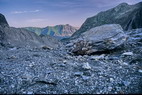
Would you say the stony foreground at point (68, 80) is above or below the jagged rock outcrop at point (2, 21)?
below

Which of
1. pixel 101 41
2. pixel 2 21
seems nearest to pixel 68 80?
pixel 101 41

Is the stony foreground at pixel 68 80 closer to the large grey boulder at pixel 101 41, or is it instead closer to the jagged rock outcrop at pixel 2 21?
the large grey boulder at pixel 101 41

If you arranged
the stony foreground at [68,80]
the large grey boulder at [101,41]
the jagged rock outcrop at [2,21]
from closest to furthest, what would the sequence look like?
the stony foreground at [68,80]
the large grey boulder at [101,41]
the jagged rock outcrop at [2,21]

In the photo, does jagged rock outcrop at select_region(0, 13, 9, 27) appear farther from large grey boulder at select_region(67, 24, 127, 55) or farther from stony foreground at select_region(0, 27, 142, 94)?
stony foreground at select_region(0, 27, 142, 94)

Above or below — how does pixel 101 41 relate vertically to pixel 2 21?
below

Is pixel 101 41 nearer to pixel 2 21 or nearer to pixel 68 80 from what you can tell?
pixel 68 80

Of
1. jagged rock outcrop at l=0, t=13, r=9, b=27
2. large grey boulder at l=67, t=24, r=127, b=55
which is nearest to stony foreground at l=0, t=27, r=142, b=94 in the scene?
large grey boulder at l=67, t=24, r=127, b=55

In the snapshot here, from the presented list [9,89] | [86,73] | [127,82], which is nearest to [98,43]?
[86,73]

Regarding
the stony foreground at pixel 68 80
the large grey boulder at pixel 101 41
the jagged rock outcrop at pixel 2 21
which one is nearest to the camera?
the stony foreground at pixel 68 80

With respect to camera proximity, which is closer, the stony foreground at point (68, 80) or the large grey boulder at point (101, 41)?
the stony foreground at point (68, 80)

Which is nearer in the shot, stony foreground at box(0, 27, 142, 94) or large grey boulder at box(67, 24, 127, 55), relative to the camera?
stony foreground at box(0, 27, 142, 94)

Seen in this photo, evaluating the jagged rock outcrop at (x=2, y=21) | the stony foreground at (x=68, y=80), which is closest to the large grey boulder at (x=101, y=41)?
the stony foreground at (x=68, y=80)

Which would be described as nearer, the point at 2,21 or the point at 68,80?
the point at 68,80

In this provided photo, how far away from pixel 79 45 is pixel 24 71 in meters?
6.79
